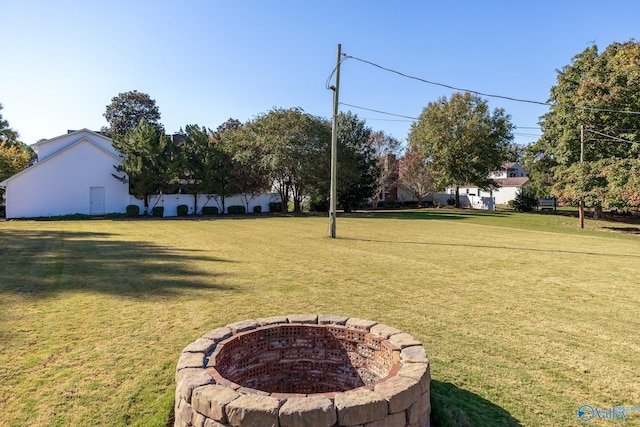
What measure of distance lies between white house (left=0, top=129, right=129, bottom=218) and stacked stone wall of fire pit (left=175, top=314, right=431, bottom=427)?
28.4 meters

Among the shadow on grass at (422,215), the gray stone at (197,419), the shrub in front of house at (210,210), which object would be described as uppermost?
the shrub in front of house at (210,210)

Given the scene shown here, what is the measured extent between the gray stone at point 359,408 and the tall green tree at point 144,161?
2796 centimetres

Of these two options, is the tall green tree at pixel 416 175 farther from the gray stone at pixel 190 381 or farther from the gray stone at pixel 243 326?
the gray stone at pixel 190 381

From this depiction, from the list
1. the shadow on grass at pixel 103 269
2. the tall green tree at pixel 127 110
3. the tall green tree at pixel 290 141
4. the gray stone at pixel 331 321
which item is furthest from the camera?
the tall green tree at pixel 127 110

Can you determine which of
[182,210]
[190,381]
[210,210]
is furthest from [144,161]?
[190,381]

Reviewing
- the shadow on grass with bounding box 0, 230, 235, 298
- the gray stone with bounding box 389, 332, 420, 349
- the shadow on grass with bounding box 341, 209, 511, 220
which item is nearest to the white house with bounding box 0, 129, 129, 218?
the shadow on grass with bounding box 0, 230, 235, 298

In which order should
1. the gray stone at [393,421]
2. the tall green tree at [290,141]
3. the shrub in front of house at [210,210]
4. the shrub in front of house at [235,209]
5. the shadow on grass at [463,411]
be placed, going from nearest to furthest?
the gray stone at [393,421] → the shadow on grass at [463,411] → the tall green tree at [290,141] → the shrub in front of house at [210,210] → the shrub in front of house at [235,209]

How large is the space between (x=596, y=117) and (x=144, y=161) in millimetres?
30872

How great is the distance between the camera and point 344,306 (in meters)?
6.04

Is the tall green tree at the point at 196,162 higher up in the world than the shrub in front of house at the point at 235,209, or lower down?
higher up

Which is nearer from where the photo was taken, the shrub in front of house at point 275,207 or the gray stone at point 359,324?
the gray stone at point 359,324

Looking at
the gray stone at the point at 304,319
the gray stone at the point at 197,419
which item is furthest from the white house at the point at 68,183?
the gray stone at the point at 197,419

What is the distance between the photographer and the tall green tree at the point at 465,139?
125 feet

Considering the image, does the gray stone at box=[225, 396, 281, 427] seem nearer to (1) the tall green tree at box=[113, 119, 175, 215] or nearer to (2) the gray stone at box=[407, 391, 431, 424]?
(2) the gray stone at box=[407, 391, 431, 424]
